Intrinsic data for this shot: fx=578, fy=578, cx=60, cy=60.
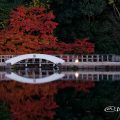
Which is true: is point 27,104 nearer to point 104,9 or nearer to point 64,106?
point 64,106

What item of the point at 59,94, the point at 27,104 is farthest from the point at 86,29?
the point at 27,104

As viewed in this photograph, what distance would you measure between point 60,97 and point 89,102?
1717 mm

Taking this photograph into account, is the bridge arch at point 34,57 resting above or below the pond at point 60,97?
above

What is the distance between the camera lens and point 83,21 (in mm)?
42594

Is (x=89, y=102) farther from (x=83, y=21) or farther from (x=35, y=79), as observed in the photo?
(x=83, y=21)

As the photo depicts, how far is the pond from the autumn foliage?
6136mm

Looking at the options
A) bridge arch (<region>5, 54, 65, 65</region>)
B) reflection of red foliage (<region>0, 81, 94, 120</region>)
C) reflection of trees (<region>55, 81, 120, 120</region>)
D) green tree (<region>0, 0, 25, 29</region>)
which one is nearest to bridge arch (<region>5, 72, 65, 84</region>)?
reflection of red foliage (<region>0, 81, 94, 120</region>)

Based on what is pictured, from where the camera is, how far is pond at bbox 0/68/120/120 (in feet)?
65.3

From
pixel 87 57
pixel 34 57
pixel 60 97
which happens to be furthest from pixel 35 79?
pixel 87 57

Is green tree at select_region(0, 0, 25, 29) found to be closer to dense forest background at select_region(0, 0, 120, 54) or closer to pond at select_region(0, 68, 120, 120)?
dense forest background at select_region(0, 0, 120, 54)

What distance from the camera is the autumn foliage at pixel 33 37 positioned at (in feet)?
132

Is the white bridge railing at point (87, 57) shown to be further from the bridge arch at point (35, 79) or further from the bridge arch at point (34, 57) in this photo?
the bridge arch at point (35, 79)

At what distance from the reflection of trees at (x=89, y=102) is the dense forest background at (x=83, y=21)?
12.4 m

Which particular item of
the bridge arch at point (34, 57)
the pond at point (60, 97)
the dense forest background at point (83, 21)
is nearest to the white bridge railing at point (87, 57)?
the bridge arch at point (34, 57)
